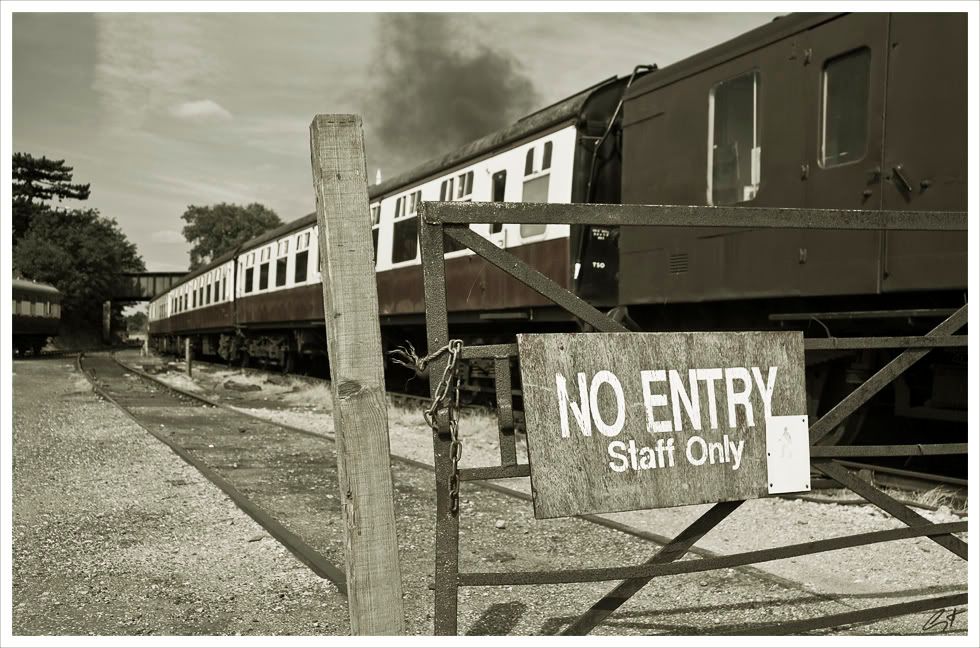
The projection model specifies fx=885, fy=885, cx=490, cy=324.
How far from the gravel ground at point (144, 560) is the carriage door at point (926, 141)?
4.19m

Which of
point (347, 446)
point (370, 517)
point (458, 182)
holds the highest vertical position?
point (458, 182)

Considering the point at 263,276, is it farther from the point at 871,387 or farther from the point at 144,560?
the point at 871,387

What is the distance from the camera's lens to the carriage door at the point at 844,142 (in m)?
6.09

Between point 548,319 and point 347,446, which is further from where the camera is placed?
point 548,319

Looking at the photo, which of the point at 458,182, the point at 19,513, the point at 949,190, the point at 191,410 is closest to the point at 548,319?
the point at 458,182

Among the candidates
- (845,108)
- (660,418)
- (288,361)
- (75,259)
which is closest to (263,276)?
(288,361)

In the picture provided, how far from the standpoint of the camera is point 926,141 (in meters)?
5.81

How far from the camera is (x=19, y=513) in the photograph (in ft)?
19.2

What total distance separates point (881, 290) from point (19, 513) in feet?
19.5

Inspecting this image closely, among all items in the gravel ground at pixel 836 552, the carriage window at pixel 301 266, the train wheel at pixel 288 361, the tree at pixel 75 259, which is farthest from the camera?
the tree at pixel 75 259

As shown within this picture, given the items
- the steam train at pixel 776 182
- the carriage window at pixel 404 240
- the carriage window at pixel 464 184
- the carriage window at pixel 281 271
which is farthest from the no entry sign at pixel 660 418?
the carriage window at pixel 281 271

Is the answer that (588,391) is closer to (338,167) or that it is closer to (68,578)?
(338,167)

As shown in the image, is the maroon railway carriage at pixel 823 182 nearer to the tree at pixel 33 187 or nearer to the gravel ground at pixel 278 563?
the gravel ground at pixel 278 563
